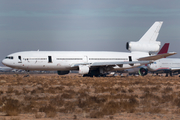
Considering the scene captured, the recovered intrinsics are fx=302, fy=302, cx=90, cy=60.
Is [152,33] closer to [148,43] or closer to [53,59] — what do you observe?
[148,43]

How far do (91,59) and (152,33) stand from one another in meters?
12.1

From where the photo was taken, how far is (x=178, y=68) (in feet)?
238

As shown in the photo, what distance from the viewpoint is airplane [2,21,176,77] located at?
44094 mm

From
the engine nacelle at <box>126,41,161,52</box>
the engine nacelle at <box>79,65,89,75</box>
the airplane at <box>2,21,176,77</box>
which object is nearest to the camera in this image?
the airplane at <box>2,21,176,77</box>

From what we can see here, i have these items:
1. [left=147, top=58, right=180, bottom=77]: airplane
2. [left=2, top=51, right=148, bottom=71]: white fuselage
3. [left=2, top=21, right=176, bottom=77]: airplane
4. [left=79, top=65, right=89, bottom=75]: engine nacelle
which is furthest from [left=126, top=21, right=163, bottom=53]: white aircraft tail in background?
[left=147, top=58, right=180, bottom=77]: airplane

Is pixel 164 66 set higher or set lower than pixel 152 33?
lower

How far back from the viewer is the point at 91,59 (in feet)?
157

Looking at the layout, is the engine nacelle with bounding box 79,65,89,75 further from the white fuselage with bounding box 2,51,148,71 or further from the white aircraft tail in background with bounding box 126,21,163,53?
the white aircraft tail in background with bounding box 126,21,163,53

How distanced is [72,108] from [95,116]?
239 centimetres

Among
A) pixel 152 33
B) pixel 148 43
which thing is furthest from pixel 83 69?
pixel 152 33

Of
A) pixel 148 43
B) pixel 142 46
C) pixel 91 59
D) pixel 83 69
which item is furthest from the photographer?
pixel 148 43

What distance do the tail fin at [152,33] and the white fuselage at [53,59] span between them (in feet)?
18.8

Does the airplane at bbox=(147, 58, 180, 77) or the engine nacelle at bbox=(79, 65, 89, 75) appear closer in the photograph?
the engine nacelle at bbox=(79, 65, 89, 75)

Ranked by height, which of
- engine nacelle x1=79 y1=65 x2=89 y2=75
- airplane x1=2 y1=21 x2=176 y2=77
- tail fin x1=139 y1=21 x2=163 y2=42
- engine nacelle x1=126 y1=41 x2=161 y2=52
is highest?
tail fin x1=139 y1=21 x2=163 y2=42
